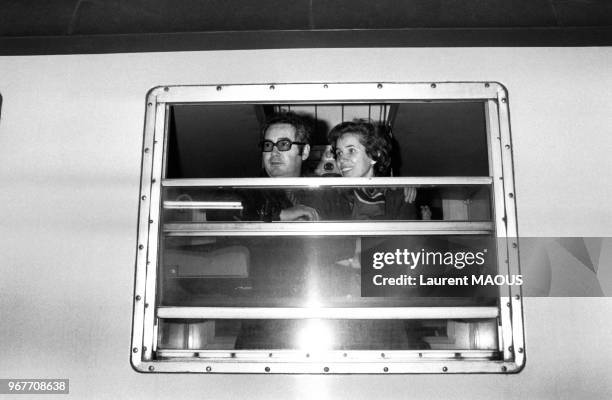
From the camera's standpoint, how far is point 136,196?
5.48 feet

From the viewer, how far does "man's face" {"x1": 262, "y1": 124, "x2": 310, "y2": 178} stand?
1940 mm

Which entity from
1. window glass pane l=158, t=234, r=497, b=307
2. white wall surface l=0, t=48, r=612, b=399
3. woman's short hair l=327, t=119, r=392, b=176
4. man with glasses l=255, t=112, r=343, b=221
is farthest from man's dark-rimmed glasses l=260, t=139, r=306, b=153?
window glass pane l=158, t=234, r=497, b=307

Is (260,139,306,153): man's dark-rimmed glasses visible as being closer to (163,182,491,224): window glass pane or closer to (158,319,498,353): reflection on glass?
(163,182,491,224): window glass pane

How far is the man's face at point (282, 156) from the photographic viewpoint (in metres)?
1.94

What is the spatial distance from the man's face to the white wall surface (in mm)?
266

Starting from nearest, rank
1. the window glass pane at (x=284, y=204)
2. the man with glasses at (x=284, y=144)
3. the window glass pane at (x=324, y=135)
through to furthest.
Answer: the window glass pane at (x=284, y=204) → the window glass pane at (x=324, y=135) → the man with glasses at (x=284, y=144)

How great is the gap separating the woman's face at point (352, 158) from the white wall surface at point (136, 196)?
0.82 feet

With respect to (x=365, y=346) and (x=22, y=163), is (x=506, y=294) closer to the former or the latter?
(x=365, y=346)

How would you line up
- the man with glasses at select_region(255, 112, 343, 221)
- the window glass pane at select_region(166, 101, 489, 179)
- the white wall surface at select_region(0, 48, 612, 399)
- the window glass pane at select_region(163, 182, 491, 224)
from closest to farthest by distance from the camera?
the white wall surface at select_region(0, 48, 612, 399) < the window glass pane at select_region(163, 182, 491, 224) < the window glass pane at select_region(166, 101, 489, 179) < the man with glasses at select_region(255, 112, 343, 221)

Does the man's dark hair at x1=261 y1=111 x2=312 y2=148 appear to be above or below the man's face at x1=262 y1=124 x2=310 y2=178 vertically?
above

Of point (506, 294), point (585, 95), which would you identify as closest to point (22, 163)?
point (506, 294)

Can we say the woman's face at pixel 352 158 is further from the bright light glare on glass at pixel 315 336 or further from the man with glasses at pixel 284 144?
the bright light glare on glass at pixel 315 336

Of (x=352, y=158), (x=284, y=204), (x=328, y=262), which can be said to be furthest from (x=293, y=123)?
(x=328, y=262)

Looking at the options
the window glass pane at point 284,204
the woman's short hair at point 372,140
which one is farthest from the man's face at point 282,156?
the window glass pane at point 284,204
